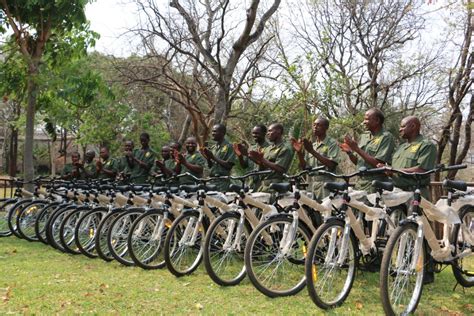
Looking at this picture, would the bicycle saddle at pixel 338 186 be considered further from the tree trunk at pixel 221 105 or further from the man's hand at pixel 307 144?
the tree trunk at pixel 221 105

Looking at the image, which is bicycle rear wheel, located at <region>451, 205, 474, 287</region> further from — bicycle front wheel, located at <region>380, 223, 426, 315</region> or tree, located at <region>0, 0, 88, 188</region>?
tree, located at <region>0, 0, 88, 188</region>

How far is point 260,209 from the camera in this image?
604 cm

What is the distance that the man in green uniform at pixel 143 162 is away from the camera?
901cm

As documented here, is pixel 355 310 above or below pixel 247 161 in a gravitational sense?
below

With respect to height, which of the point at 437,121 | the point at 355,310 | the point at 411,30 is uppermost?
the point at 411,30

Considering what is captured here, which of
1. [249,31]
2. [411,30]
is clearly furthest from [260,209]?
[411,30]

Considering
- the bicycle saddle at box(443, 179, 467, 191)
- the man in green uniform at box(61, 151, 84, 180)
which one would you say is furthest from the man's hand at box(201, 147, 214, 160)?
the man in green uniform at box(61, 151, 84, 180)

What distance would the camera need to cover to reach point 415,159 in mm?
5027

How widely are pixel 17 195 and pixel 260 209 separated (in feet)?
19.5

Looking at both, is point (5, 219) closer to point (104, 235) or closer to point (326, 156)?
point (104, 235)

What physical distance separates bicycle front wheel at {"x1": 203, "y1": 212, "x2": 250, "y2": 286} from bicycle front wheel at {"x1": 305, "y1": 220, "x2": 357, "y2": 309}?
124 centimetres

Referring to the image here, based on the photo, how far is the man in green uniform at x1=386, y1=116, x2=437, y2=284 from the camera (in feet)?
16.1

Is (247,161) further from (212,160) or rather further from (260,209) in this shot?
(260,209)

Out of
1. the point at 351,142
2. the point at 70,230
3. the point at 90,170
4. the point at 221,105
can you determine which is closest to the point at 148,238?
the point at 70,230
